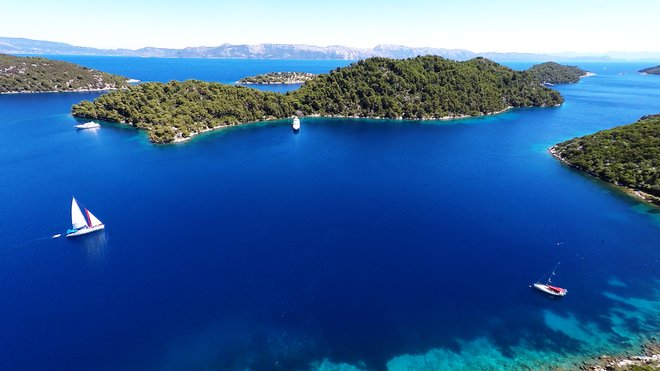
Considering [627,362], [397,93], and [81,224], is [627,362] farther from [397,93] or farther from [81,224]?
[397,93]

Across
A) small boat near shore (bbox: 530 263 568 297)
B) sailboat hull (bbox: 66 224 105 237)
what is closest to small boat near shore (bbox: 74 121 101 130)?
sailboat hull (bbox: 66 224 105 237)

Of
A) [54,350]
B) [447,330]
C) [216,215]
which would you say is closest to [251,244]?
[216,215]

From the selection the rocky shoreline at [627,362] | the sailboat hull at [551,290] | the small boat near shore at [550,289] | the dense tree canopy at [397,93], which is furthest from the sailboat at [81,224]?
the dense tree canopy at [397,93]

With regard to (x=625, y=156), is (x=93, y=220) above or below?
A: below

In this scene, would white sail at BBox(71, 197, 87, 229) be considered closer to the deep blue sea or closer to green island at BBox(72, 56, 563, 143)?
the deep blue sea

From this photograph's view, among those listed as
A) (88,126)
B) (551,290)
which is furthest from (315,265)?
(88,126)

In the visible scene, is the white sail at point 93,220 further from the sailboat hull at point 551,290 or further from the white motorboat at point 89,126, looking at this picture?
the white motorboat at point 89,126

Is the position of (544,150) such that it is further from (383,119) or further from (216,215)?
(216,215)
